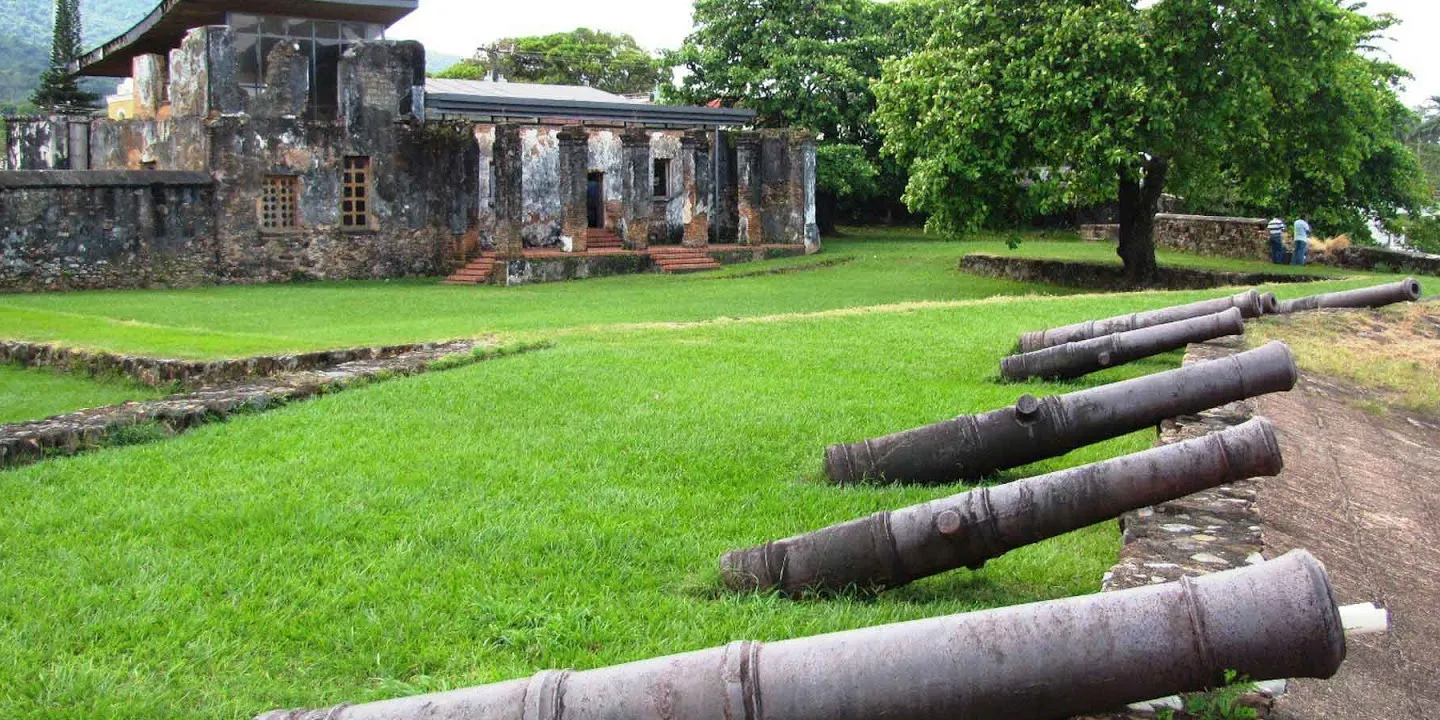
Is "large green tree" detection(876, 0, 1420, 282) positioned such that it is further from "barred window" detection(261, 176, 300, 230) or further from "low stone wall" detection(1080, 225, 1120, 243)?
"barred window" detection(261, 176, 300, 230)

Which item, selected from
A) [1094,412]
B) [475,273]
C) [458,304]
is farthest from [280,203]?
[1094,412]

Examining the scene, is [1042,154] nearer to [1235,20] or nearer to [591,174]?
[1235,20]

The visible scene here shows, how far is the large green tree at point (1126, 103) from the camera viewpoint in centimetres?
2173

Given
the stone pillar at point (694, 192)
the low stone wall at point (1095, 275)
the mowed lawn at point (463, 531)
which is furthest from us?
the stone pillar at point (694, 192)

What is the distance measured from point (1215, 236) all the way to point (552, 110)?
1681cm

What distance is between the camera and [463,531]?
20.1ft

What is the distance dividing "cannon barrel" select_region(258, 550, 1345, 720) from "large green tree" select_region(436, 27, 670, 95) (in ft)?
186

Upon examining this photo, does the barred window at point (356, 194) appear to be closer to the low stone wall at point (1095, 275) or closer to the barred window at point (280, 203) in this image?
the barred window at point (280, 203)

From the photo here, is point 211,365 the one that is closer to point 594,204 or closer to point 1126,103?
point 1126,103

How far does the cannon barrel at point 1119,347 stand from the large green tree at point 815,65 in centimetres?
2758


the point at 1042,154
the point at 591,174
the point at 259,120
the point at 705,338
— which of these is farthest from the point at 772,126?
the point at 705,338

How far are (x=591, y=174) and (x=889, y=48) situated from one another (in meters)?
10.3

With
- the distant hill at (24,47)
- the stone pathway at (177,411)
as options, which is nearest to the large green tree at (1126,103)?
the stone pathway at (177,411)

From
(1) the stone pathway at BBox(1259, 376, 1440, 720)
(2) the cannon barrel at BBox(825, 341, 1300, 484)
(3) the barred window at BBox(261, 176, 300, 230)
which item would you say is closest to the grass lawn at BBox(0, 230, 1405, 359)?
(3) the barred window at BBox(261, 176, 300, 230)
